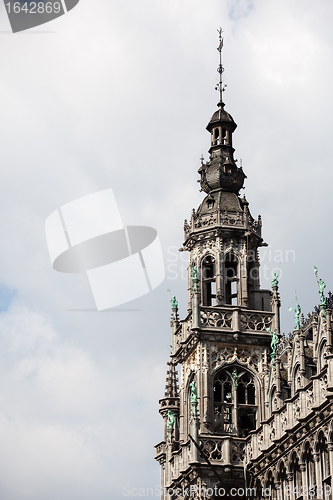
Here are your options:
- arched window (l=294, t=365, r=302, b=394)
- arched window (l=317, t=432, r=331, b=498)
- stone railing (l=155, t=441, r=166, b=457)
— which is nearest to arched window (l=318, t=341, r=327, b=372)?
arched window (l=294, t=365, r=302, b=394)

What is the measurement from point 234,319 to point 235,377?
10.7 ft

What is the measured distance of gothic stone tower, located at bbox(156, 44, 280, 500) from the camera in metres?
53.6

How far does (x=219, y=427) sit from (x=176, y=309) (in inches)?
355

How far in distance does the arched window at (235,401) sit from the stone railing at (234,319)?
2424 millimetres

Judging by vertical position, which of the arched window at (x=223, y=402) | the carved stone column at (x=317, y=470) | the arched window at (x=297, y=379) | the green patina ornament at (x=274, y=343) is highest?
the green patina ornament at (x=274, y=343)

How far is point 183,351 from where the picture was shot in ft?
194

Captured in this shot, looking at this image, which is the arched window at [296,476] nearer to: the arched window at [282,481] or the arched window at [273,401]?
the arched window at [282,481]

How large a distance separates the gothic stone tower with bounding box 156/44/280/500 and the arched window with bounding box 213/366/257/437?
0.18ft

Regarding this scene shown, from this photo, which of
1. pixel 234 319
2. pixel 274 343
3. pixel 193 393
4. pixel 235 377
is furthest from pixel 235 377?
pixel 274 343

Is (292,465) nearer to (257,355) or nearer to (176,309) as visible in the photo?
(257,355)

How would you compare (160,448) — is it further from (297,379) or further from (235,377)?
(297,379)

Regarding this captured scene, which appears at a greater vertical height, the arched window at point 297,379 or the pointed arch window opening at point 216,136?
the pointed arch window opening at point 216,136

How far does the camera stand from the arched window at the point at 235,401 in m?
56.0

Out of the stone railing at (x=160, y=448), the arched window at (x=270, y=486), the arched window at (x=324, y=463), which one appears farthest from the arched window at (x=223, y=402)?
the arched window at (x=324, y=463)
